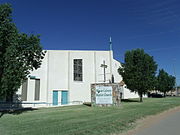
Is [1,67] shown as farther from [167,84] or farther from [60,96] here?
[167,84]

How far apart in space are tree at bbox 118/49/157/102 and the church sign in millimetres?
7821

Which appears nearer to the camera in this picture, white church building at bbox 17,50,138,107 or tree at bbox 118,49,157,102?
white church building at bbox 17,50,138,107

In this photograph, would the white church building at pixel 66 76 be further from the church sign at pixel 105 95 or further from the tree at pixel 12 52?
the tree at pixel 12 52

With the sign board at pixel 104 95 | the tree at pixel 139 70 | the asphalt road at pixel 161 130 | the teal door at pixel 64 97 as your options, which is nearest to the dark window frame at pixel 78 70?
the teal door at pixel 64 97

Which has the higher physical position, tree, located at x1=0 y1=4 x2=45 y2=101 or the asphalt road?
tree, located at x1=0 y1=4 x2=45 y2=101

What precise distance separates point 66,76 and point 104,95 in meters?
11.2

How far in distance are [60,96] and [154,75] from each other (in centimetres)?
1532

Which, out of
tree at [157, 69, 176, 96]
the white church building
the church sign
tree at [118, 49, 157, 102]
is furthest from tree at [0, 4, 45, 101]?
tree at [157, 69, 176, 96]

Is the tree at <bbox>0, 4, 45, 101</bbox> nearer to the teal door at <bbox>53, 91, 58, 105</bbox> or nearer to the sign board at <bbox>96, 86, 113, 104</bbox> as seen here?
the sign board at <bbox>96, 86, 113, 104</bbox>

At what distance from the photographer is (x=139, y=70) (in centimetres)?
3033

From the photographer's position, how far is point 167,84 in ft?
213

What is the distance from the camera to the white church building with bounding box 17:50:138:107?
2900cm

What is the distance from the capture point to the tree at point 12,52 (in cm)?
1409

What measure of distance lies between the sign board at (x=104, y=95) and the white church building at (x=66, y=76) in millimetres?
10063
